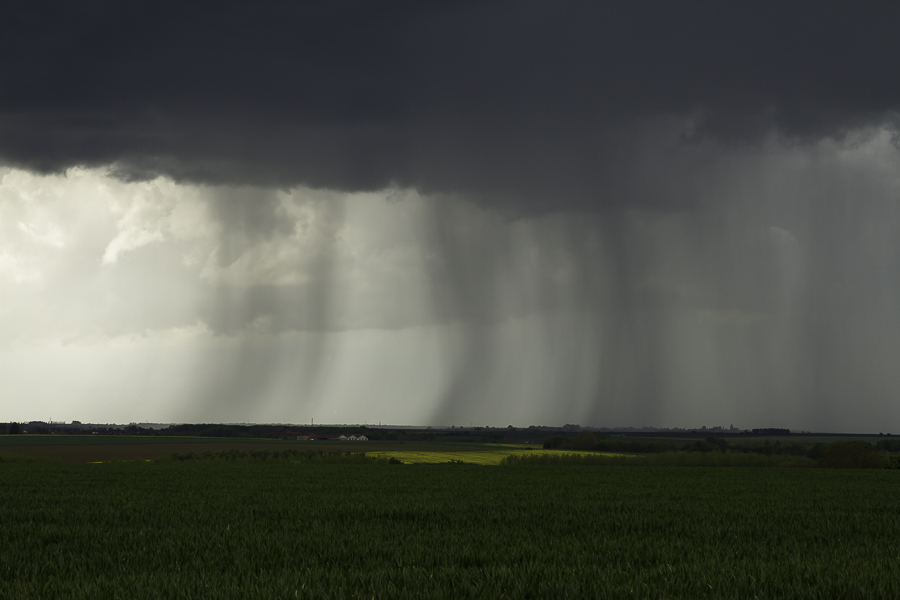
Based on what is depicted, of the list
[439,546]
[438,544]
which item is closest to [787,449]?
[438,544]

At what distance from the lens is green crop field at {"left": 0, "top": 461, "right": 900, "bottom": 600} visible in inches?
316

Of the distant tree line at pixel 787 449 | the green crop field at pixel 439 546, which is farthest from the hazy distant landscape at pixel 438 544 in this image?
the distant tree line at pixel 787 449

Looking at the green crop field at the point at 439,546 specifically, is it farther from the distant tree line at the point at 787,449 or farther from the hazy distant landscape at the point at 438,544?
the distant tree line at the point at 787,449

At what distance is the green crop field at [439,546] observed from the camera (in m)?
8.03

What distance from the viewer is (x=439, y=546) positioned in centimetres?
1163

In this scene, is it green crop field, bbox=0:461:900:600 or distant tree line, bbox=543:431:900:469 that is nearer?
green crop field, bbox=0:461:900:600

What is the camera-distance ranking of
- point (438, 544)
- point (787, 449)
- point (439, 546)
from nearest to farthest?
point (439, 546) < point (438, 544) < point (787, 449)

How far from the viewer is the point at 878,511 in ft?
67.2

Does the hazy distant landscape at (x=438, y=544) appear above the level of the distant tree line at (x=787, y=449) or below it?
above

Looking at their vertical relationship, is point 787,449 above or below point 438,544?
below

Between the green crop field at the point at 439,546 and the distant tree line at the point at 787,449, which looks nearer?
the green crop field at the point at 439,546

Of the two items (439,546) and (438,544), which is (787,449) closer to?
(438,544)

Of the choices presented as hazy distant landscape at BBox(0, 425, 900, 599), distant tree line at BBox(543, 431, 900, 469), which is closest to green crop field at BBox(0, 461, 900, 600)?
hazy distant landscape at BBox(0, 425, 900, 599)

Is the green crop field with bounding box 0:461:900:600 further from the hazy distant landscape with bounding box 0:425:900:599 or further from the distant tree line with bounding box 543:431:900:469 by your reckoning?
the distant tree line with bounding box 543:431:900:469
